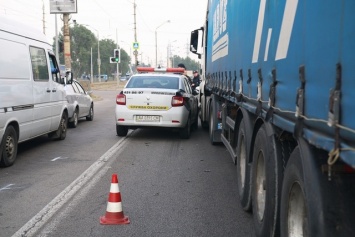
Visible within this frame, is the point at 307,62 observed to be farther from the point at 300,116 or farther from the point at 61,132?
the point at 61,132

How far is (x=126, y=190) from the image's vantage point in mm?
6129

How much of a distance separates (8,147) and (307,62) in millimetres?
5961

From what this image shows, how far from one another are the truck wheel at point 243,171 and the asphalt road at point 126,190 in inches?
6.4

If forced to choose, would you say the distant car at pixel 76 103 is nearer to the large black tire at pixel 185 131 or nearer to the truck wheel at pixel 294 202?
the large black tire at pixel 185 131

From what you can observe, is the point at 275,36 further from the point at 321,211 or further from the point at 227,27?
the point at 227,27

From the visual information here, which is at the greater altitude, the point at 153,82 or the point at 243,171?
the point at 153,82

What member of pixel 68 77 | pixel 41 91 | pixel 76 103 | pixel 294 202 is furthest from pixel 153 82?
pixel 294 202

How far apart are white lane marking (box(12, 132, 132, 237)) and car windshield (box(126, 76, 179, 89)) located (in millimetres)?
2312

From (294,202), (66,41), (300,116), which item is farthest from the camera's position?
(66,41)

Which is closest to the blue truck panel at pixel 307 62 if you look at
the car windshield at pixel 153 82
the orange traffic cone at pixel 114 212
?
the orange traffic cone at pixel 114 212

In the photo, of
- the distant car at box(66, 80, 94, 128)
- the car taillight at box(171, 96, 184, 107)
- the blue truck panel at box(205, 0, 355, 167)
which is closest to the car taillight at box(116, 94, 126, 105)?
the car taillight at box(171, 96, 184, 107)

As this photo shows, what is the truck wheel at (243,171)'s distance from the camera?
5.02 m

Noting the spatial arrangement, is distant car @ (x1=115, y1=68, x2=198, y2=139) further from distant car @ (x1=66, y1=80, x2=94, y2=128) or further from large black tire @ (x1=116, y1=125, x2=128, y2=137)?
distant car @ (x1=66, y1=80, x2=94, y2=128)

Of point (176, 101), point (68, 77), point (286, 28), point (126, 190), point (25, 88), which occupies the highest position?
point (286, 28)
